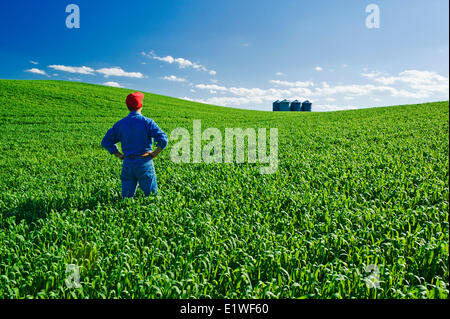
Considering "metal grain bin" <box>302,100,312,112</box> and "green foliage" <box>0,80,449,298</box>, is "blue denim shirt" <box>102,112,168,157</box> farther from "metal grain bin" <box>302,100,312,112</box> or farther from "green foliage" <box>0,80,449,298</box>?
"metal grain bin" <box>302,100,312,112</box>

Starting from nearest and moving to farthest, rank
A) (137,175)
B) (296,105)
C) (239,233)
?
(239,233) < (137,175) < (296,105)

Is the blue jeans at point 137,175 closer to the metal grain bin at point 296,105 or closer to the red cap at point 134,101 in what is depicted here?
the red cap at point 134,101

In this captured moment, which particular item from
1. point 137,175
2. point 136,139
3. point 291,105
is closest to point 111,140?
point 136,139

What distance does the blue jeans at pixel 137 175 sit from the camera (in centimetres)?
577

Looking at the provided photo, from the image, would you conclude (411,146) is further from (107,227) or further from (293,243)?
(107,227)

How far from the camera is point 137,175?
5875 mm

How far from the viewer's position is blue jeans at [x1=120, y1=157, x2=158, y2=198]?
18.9 feet

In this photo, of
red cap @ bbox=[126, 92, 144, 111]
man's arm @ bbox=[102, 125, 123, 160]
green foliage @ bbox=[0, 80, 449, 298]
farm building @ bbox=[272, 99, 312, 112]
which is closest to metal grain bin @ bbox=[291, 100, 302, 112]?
farm building @ bbox=[272, 99, 312, 112]

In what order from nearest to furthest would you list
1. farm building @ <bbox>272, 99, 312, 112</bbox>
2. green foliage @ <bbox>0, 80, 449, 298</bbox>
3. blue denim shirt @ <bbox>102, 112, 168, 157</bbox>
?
1. green foliage @ <bbox>0, 80, 449, 298</bbox>
2. blue denim shirt @ <bbox>102, 112, 168, 157</bbox>
3. farm building @ <bbox>272, 99, 312, 112</bbox>

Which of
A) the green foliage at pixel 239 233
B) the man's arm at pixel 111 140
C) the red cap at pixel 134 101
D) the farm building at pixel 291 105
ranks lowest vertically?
the green foliage at pixel 239 233

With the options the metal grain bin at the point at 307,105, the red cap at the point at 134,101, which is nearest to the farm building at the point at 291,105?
the metal grain bin at the point at 307,105

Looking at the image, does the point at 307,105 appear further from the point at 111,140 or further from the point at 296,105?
the point at 111,140

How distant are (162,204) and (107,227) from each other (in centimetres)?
127

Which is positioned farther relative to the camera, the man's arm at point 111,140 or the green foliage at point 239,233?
the man's arm at point 111,140
